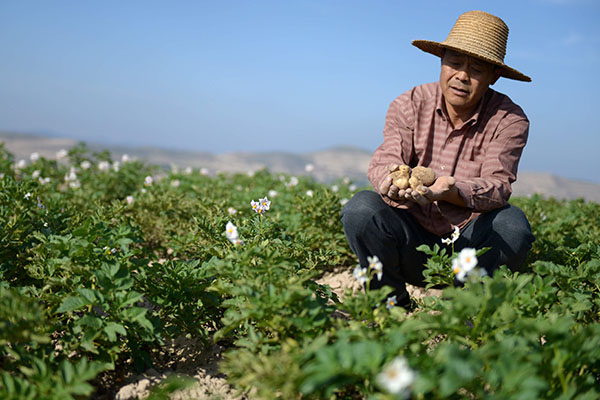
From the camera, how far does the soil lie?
87.4 inches

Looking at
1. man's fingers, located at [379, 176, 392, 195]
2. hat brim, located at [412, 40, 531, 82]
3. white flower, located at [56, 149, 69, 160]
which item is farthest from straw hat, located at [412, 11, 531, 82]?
white flower, located at [56, 149, 69, 160]

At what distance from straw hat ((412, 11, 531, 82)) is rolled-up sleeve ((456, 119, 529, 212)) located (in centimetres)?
38

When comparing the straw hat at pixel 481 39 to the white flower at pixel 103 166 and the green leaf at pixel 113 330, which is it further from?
the white flower at pixel 103 166

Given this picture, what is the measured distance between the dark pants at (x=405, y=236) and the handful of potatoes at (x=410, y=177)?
0.29 meters

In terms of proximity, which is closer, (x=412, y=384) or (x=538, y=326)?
(x=412, y=384)

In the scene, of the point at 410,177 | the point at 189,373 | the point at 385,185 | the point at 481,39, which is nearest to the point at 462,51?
the point at 481,39

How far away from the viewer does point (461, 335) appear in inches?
80.8

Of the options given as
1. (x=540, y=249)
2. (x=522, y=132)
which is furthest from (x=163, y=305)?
(x=540, y=249)

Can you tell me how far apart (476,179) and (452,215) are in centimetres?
32

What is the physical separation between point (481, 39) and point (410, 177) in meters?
0.97

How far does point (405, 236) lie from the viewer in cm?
318

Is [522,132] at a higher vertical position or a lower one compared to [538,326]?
higher

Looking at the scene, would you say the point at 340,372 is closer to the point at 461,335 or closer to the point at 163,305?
the point at 461,335

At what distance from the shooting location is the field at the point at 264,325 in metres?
1.58
